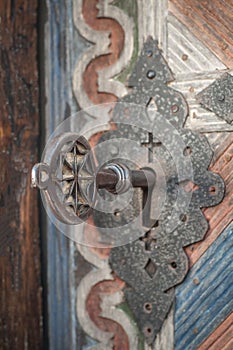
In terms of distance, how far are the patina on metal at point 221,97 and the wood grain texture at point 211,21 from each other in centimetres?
3

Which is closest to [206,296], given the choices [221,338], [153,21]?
[221,338]

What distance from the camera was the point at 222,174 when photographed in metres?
1.17

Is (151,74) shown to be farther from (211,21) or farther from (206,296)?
(206,296)

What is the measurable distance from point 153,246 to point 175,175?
0.15 meters

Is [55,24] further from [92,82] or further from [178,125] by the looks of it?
[178,125]

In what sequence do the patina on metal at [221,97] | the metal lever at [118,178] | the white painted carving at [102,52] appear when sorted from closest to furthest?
the metal lever at [118,178]
the patina on metal at [221,97]
the white painted carving at [102,52]

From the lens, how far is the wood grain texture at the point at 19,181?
129cm

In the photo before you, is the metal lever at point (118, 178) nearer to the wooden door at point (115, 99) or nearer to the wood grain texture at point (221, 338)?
the wooden door at point (115, 99)

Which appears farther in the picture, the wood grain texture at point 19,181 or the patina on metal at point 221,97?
the wood grain texture at point 19,181

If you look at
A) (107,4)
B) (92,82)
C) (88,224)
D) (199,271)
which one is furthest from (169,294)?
(107,4)

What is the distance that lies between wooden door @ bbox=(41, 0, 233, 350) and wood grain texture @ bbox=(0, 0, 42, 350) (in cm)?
4

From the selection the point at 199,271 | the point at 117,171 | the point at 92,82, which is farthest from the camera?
the point at 92,82

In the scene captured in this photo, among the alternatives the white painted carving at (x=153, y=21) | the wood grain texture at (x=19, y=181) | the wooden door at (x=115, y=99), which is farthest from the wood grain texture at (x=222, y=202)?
the wood grain texture at (x=19, y=181)

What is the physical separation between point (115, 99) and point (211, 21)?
25cm
